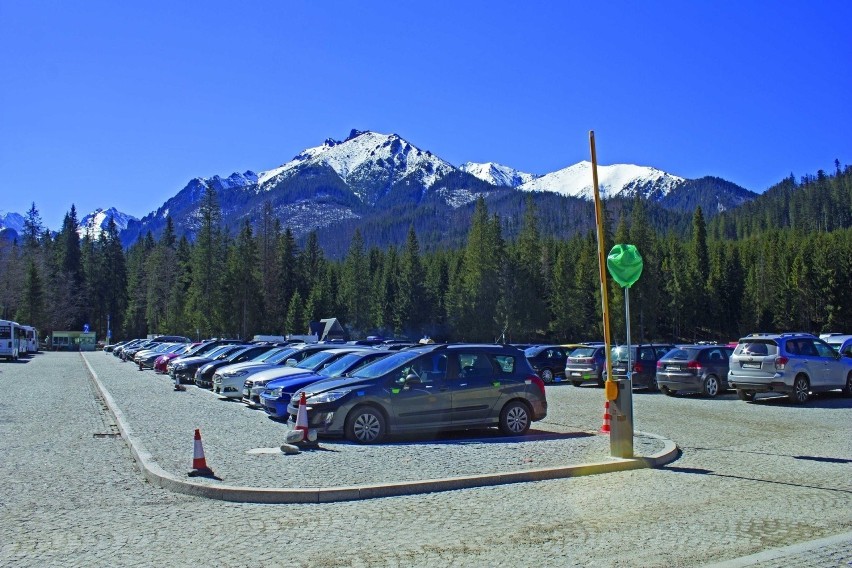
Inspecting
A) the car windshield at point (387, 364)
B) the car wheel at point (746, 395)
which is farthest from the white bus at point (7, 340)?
the car wheel at point (746, 395)

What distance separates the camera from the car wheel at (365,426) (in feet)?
41.5

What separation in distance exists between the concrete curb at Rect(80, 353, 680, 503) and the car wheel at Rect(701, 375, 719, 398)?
40.1 ft

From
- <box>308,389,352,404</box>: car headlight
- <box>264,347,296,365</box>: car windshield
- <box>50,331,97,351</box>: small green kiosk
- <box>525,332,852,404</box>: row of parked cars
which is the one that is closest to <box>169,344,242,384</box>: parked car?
<box>264,347,296,365</box>: car windshield

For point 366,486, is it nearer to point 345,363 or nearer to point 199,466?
point 199,466

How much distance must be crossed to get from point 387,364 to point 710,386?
515 inches

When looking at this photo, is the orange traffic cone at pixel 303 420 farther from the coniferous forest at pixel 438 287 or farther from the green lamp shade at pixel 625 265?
the coniferous forest at pixel 438 287

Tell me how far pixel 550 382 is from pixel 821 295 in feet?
244

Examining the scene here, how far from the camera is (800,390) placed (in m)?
19.2

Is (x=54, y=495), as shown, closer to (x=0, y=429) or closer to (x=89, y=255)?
(x=0, y=429)

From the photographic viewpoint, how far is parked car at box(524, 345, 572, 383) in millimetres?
31078

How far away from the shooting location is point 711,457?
37.0 feet

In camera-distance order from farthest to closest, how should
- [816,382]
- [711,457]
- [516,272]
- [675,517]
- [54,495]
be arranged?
1. [516,272]
2. [816,382]
3. [711,457]
4. [54,495]
5. [675,517]

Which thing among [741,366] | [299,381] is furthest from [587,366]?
[299,381]

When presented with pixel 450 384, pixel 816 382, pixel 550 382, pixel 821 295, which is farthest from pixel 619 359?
pixel 821 295
